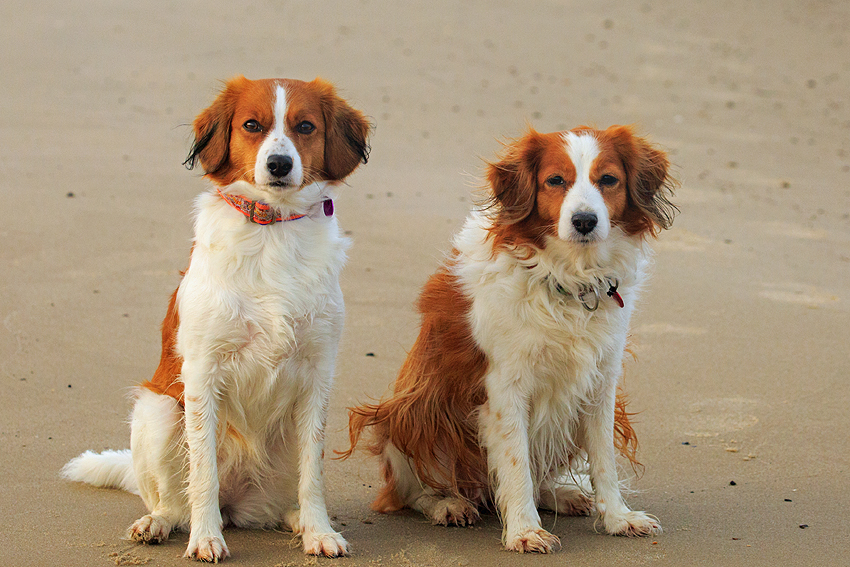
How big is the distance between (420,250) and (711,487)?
11.3ft

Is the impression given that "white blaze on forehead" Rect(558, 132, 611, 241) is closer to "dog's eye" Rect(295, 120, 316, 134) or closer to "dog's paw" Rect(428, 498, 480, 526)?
"dog's eye" Rect(295, 120, 316, 134)

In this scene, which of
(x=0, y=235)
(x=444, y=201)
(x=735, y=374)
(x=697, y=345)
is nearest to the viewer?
(x=735, y=374)

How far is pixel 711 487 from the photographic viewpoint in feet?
13.5

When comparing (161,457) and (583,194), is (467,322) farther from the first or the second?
(161,457)

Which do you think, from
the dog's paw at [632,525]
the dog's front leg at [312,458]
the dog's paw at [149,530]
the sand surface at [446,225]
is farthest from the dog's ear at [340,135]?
the dog's paw at [632,525]

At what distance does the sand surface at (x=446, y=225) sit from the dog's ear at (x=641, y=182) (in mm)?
720

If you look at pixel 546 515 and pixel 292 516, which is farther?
pixel 546 515

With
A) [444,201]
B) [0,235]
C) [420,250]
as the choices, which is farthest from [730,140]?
[0,235]

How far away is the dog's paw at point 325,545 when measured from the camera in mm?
3387

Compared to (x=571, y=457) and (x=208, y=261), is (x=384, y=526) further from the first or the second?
(x=208, y=261)

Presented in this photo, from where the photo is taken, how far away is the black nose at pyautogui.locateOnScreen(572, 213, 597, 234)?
136 inches

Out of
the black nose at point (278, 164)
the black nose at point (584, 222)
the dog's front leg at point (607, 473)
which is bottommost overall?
the dog's front leg at point (607, 473)

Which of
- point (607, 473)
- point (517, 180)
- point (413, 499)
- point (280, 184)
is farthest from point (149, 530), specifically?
point (517, 180)

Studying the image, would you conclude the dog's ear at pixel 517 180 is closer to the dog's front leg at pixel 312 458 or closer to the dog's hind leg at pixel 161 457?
the dog's front leg at pixel 312 458
